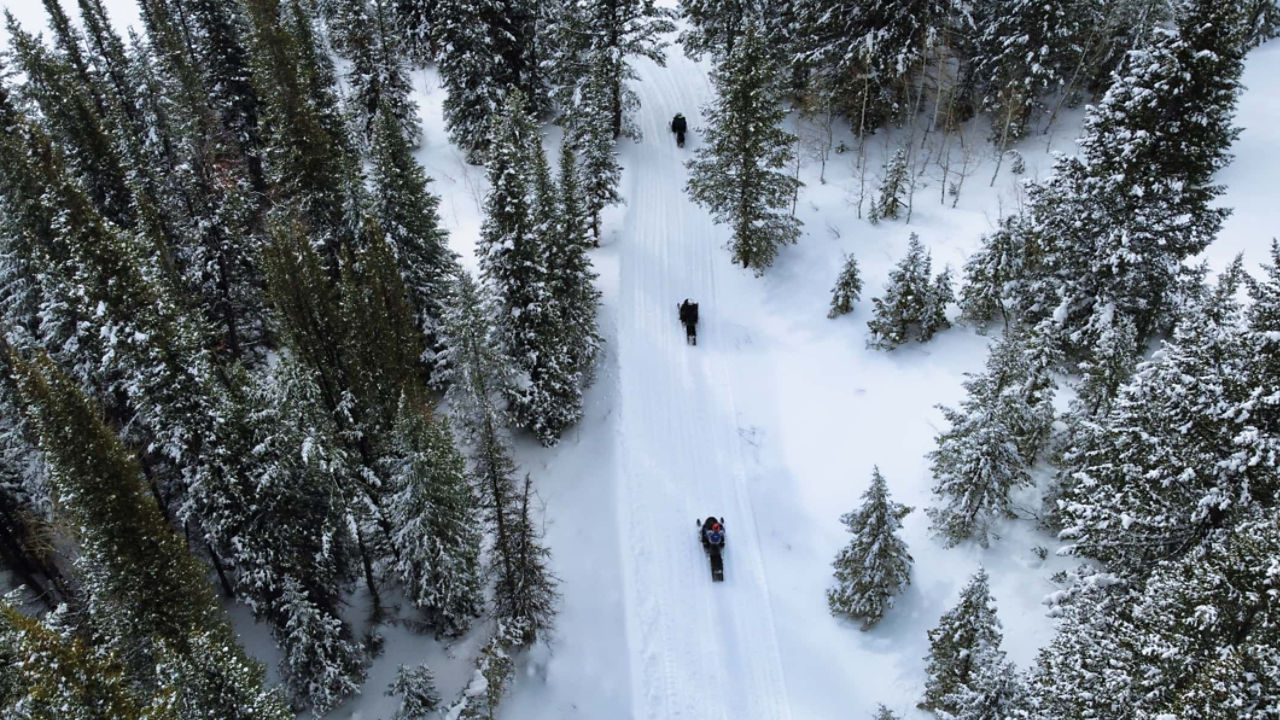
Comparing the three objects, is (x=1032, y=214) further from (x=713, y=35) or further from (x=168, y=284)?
(x=168, y=284)

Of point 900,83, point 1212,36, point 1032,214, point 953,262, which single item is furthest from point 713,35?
point 1212,36

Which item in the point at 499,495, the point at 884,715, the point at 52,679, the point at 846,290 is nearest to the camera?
the point at 52,679

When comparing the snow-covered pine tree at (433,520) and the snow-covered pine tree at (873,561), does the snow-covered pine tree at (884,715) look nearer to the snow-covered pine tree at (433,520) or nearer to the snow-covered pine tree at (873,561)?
the snow-covered pine tree at (873,561)

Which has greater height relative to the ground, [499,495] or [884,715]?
[499,495]

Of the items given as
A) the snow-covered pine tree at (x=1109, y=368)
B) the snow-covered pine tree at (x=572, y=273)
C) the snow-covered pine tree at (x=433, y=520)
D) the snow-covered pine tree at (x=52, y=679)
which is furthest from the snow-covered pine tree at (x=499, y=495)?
the snow-covered pine tree at (x=1109, y=368)

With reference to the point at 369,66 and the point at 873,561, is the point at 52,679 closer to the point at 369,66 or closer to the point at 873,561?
the point at 873,561

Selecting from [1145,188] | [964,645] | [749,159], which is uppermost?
[1145,188]

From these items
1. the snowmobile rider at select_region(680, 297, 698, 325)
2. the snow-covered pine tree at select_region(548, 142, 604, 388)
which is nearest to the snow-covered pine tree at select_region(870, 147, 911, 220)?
the snowmobile rider at select_region(680, 297, 698, 325)

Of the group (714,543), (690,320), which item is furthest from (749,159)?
(714,543)
